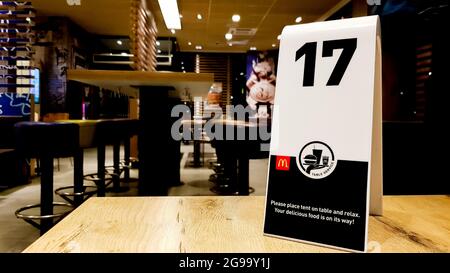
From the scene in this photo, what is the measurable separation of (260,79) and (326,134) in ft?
39.5

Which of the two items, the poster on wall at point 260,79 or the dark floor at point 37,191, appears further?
the poster on wall at point 260,79

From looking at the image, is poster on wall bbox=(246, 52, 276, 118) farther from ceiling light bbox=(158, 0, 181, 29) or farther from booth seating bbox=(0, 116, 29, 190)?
booth seating bbox=(0, 116, 29, 190)

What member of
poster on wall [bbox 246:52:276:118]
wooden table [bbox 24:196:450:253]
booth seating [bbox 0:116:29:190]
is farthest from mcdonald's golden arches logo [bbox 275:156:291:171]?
poster on wall [bbox 246:52:276:118]

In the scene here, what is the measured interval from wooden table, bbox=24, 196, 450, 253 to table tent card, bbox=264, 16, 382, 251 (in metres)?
0.05

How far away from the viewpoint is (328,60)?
0.79m

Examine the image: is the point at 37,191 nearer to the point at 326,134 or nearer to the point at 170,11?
the point at 170,11

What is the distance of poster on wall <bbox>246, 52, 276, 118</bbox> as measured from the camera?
12.4 m

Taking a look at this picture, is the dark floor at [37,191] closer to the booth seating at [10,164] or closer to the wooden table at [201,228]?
the booth seating at [10,164]

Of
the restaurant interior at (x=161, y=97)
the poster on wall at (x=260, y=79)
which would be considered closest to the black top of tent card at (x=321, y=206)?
the restaurant interior at (x=161, y=97)

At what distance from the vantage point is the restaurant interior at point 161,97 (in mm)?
2283

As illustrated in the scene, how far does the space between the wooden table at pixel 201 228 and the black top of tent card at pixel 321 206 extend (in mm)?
31

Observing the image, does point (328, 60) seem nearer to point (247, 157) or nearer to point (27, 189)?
point (247, 157)
